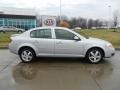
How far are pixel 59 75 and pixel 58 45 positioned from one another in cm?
237

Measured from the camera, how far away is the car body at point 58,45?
9672 mm

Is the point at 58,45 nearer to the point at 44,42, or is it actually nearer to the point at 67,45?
the point at 67,45

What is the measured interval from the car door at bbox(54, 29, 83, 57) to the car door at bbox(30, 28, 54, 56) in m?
0.25

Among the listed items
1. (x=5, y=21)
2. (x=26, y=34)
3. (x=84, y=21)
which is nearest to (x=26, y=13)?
(x=5, y=21)

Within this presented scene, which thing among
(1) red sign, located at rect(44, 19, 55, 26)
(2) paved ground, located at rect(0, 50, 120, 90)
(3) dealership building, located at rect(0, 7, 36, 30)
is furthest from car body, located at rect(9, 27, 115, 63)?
(3) dealership building, located at rect(0, 7, 36, 30)

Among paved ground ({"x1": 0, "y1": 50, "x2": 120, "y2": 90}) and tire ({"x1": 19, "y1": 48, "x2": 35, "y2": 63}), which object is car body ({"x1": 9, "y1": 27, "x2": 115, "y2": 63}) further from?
paved ground ({"x1": 0, "y1": 50, "x2": 120, "y2": 90})

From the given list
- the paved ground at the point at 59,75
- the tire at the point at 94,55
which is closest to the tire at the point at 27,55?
the paved ground at the point at 59,75

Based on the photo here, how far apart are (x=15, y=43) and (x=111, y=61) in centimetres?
414

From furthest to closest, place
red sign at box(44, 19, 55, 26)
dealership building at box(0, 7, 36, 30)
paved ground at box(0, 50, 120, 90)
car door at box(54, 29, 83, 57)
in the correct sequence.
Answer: dealership building at box(0, 7, 36, 30) < red sign at box(44, 19, 55, 26) < car door at box(54, 29, 83, 57) < paved ground at box(0, 50, 120, 90)

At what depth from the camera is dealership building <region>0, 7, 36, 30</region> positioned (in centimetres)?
7275

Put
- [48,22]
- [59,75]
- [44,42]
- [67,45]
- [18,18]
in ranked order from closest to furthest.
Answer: [59,75]
[67,45]
[44,42]
[48,22]
[18,18]

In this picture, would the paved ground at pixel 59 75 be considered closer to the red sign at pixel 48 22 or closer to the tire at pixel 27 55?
the tire at pixel 27 55

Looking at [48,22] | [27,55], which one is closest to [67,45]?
[27,55]

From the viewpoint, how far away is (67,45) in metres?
9.66
